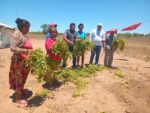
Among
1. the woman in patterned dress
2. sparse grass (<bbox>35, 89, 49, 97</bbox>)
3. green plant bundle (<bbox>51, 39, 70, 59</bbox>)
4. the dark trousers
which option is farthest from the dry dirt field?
the dark trousers

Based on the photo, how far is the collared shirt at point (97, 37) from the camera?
364 inches

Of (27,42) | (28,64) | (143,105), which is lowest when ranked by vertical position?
(143,105)

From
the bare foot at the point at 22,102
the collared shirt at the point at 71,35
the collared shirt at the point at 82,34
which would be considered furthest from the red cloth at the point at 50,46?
the collared shirt at the point at 82,34

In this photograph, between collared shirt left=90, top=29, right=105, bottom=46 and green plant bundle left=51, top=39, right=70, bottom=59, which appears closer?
green plant bundle left=51, top=39, right=70, bottom=59

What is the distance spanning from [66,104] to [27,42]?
2114 mm

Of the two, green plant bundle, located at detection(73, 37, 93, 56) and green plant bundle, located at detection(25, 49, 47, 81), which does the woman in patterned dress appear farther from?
green plant bundle, located at detection(73, 37, 93, 56)

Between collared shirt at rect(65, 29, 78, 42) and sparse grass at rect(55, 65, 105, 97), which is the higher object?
collared shirt at rect(65, 29, 78, 42)

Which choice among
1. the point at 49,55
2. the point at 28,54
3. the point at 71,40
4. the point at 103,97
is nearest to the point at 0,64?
the point at 71,40

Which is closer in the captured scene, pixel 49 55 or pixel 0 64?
pixel 49 55

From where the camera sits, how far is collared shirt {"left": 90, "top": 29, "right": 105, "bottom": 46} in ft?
30.4

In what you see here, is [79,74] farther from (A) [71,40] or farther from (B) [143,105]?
(B) [143,105]

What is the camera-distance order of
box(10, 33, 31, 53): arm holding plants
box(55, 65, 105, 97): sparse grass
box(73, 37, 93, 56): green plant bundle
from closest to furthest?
1. box(10, 33, 31, 53): arm holding plants
2. box(55, 65, 105, 97): sparse grass
3. box(73, 37, 93, 56): green plant bundle

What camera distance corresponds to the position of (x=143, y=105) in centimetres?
624

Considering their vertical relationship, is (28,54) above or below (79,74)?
above
